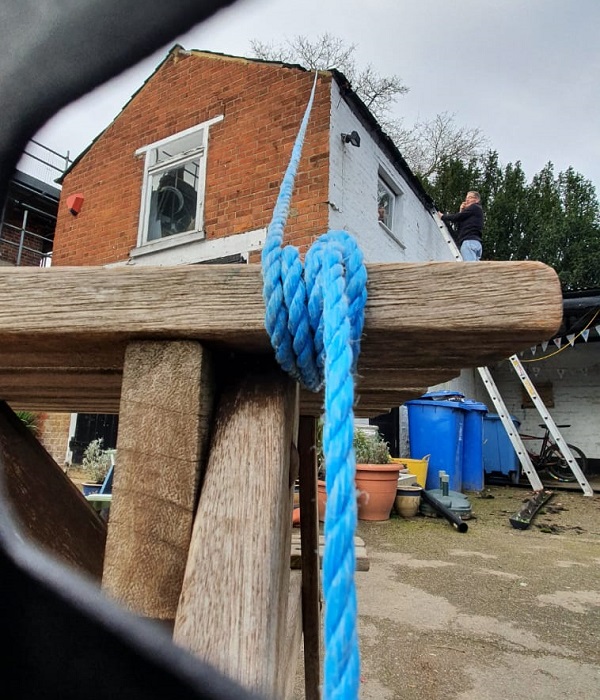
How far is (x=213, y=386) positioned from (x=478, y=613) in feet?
9.21

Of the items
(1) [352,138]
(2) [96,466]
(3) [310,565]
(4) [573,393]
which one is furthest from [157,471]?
(4) [573,393]

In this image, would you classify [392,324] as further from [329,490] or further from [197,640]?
[197,640]

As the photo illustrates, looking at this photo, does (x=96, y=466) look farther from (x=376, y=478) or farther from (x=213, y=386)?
(x=213, y=386)

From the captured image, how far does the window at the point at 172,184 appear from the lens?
6.73m

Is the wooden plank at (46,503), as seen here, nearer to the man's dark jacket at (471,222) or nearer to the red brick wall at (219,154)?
the red brick wall at (219,154)

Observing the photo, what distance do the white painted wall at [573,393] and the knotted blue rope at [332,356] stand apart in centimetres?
1085

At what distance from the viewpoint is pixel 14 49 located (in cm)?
62

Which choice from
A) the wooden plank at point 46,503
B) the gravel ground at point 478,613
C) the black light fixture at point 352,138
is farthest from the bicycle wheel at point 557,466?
the wooden plank at point 46,503

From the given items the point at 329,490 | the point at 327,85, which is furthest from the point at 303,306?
the point at 327,85

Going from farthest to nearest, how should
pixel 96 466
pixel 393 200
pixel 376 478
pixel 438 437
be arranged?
pixel 393 200, pixel 438 437, pixel 96 466, pixel 376 478

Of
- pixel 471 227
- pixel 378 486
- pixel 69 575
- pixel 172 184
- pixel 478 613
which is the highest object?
pixel 172 184

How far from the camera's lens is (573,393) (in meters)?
10.7

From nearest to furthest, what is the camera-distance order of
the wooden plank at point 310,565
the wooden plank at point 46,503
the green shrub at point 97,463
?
1. the wooden plank at point 46,503
2. the wooden plank at point 310,565
3. the green shrub at point 97,463

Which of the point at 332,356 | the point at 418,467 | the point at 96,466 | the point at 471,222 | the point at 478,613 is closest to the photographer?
the point at 332,356
